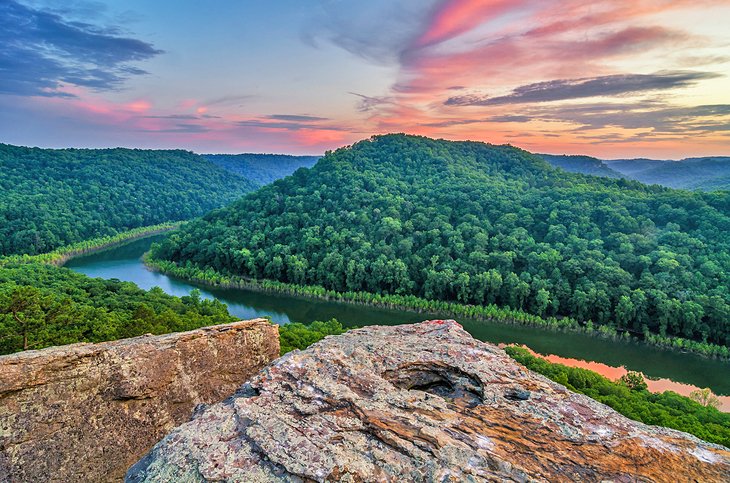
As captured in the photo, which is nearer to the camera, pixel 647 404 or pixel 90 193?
pixel 647 404

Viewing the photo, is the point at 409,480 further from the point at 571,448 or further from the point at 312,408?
the point at 571,448

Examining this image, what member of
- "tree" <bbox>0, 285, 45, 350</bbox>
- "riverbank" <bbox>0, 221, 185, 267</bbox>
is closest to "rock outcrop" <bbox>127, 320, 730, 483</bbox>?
"tree" <bbox>0, 285, 45, 350</bbox>

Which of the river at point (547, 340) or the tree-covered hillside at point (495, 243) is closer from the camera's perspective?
the river at point (547, 340)

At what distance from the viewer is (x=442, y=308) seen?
141 feet

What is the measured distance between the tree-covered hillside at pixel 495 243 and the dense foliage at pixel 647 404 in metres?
17.4

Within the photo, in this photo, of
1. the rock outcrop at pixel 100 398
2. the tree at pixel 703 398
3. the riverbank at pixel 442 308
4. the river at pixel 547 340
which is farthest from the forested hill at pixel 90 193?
the tree at pixel 703 398

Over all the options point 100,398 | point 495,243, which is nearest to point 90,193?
point 495,243

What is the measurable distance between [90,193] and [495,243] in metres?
87.9

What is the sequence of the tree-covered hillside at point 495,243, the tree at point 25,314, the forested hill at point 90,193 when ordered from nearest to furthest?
the tree at point 25,314
the tree-covered hillside at point 495,243
the forested hill at point 90,193

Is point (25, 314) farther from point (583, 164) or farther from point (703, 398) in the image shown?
point (583, 164)

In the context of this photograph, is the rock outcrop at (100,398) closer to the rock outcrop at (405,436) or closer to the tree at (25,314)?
the rock outcrop at (405,436)

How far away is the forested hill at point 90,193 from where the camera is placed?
6694 cm

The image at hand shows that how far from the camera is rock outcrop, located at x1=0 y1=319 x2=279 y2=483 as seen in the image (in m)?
7.15

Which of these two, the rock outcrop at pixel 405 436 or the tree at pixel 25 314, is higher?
the rock outcrop at pixel 405 436
